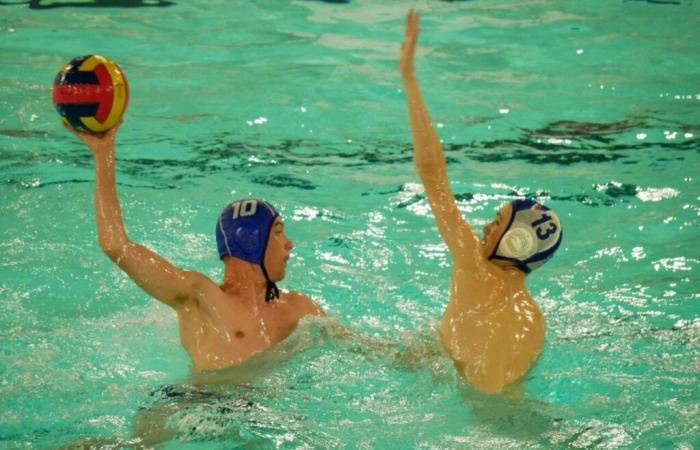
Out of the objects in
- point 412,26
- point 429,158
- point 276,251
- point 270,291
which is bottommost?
point 270,291

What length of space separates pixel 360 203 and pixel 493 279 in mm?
2731

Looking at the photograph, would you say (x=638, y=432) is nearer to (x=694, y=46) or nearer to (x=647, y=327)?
(x=647, y=327)

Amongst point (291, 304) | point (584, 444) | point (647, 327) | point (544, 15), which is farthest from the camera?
point (544, 15)

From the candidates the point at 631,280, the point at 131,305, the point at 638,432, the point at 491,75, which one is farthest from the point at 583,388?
the point at 491,75

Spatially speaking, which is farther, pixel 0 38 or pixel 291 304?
pixel 0 38

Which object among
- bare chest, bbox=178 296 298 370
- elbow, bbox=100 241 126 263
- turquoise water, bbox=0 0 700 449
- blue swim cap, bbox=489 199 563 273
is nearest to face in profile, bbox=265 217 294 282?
bare chest, bbox=178 296 298 370

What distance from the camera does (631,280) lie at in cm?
598

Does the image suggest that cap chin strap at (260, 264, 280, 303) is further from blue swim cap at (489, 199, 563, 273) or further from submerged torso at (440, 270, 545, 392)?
blue swim cap at (489, 199, 563, 273)

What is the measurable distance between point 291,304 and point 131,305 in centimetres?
144

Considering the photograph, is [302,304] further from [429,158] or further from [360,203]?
[360,203]

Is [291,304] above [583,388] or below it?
above

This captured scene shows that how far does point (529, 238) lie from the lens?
13.9 ft

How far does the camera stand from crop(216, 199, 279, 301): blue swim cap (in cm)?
429

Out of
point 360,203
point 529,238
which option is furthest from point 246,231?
point 360,203
